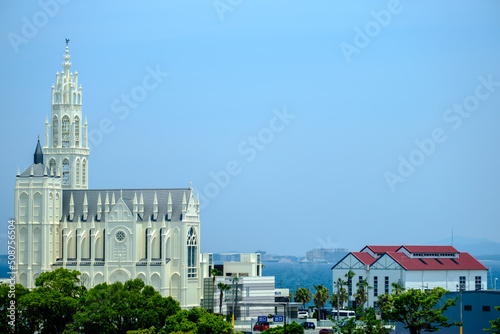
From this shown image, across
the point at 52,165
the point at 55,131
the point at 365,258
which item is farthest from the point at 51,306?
the point at 365,258

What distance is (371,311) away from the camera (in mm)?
97062

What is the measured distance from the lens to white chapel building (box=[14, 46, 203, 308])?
128 m

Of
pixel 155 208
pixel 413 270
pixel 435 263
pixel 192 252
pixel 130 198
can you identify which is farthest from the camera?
pixel 435 263

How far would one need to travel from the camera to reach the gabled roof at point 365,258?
6206 inches

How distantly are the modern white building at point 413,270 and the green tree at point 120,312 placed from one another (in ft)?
173

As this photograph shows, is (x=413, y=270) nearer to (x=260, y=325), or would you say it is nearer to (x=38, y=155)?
(x=260, y=325)

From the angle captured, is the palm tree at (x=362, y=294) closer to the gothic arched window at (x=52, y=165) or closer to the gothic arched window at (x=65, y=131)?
the gothic arched window at (x=52, y=165)

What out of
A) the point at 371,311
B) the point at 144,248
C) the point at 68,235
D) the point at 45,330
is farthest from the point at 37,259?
the point at 371,311

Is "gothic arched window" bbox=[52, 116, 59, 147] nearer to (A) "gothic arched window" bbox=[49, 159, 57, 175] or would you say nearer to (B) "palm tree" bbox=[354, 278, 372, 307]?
(A) "gothic arched window" bbox=[49, 159, 57, 175]

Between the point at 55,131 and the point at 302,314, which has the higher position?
the point at 55,131

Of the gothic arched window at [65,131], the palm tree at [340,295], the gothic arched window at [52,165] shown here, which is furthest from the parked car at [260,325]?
the gothic arched window at [65,131]

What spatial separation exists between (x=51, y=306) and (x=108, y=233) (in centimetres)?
2584

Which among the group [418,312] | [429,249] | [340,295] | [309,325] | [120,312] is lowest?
[309,325]

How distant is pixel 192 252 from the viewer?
129500 millimetres
